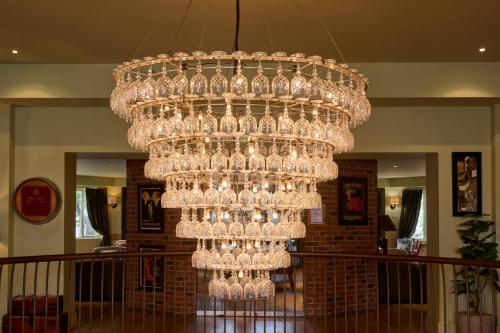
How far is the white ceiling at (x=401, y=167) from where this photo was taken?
11.0 meters

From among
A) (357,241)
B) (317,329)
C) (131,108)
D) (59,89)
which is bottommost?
(317,329)

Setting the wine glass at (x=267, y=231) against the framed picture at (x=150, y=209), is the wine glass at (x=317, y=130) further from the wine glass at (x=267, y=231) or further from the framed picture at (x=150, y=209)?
the framed picture at (x=150, y=209)

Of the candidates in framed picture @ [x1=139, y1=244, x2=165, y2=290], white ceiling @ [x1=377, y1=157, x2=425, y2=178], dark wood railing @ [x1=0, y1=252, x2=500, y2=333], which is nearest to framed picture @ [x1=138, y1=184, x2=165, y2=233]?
framed picture @ [x1=139, y1=244, x2=165, y2=290]

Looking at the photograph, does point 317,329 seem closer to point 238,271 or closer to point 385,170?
point 238,271

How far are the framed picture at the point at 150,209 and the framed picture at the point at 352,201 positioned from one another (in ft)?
8.29

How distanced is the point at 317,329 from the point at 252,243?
4.34 m

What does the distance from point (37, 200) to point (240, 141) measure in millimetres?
4504

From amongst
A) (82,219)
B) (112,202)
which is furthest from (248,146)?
(112,202)

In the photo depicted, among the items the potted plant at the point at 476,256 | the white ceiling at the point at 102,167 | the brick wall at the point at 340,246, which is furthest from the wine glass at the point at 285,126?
the white ceiling at the point at 102,167

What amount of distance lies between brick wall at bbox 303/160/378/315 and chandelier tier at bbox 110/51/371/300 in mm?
4608

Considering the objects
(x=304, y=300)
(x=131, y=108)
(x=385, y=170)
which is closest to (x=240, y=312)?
(x=304, y=300)

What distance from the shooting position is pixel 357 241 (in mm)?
8250

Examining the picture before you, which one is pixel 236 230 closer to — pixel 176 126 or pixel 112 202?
pixel 176 126

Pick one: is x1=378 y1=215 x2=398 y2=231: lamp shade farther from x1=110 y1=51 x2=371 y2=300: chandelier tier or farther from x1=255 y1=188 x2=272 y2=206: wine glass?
x1=255 y1=188 x2=272 y2=206: wine glass
